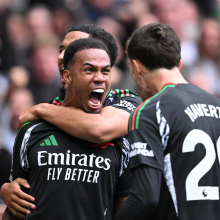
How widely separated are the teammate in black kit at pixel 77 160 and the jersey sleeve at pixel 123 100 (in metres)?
0.17

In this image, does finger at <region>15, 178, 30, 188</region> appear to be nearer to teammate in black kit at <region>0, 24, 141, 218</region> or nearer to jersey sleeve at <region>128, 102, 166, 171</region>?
teammate in black kit at <region>0, 24, 141, 218</region>

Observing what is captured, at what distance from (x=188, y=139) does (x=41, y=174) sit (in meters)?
0.99

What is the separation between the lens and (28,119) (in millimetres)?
2730

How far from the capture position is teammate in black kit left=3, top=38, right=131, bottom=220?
99.2 inches

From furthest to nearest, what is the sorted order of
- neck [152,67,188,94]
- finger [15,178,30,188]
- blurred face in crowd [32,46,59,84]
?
blurred face in crowd [32,46,59,84] < finger [15,178,30,188] < neck [152,67,188,94]

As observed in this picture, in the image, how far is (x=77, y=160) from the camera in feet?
8.43

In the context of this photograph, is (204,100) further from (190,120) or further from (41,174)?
(41,174)

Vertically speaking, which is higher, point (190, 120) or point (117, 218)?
point (190, 120)

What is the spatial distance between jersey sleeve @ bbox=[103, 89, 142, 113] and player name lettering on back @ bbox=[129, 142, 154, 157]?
601mm

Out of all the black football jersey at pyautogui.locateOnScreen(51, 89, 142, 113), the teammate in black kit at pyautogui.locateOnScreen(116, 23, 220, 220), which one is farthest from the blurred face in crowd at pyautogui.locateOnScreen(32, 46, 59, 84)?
the teammate in black kit at pyautogui.locateOnScreen(116, 23, 220, 220)

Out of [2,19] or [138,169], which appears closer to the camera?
[138,169]

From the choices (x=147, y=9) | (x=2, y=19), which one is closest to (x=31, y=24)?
(x=2, y=19)

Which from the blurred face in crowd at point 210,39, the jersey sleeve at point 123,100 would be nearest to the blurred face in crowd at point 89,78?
the jersey sleeve at point 123,100

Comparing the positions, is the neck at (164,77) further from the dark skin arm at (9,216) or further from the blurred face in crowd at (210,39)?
the blurred face in crowd at (210,39)
